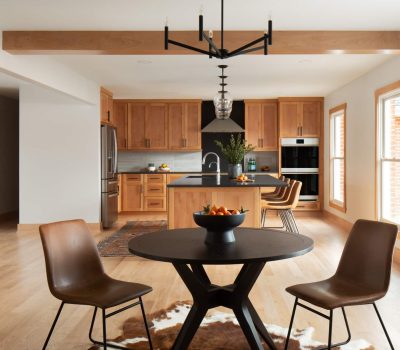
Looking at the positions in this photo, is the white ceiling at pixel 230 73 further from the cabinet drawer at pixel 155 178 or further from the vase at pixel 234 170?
the cabinet drawer at pixel 155 178

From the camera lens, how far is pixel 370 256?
2.80 meters

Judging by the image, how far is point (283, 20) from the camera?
167 inches

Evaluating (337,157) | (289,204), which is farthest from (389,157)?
(337,157)

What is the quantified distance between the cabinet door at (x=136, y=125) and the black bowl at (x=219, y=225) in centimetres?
741

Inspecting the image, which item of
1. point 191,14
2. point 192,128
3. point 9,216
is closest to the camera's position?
point 191,14

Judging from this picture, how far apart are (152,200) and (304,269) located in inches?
201

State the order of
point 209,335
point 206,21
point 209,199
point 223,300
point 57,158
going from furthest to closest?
point 57,158, point 209,199, point 206,21, point 209,335, point 223,300

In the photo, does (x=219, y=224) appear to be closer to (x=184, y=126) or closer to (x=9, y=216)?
(x=184, y=126)

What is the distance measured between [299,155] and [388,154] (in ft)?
11.1

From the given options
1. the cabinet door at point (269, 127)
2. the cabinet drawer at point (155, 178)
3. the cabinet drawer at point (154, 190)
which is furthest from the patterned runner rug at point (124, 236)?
the cabinet door at point (269, 127)

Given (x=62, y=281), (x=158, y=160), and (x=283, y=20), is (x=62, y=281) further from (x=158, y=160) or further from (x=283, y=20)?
(x=158, y=160)

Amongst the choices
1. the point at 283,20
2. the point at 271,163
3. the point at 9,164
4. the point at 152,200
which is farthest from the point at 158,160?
the point at 283,20

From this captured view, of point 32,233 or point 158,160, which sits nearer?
point 32,233

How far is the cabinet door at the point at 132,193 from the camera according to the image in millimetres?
9641
